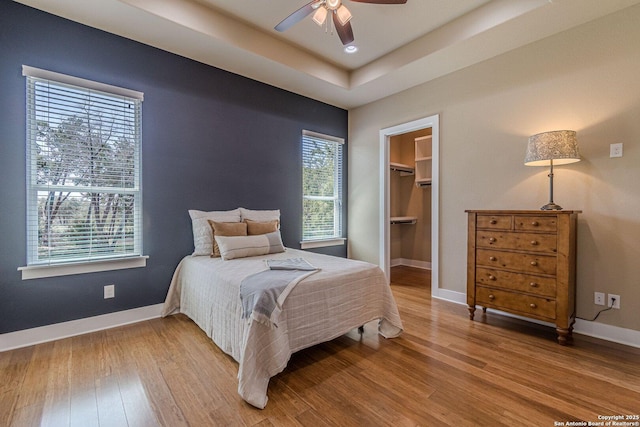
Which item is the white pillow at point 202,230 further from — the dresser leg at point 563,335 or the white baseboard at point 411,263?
the white baseboard at point 411,263

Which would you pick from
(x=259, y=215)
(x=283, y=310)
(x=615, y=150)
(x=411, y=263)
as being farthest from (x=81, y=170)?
(x=411, y=263)

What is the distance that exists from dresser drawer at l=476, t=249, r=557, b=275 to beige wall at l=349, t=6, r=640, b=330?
44cm

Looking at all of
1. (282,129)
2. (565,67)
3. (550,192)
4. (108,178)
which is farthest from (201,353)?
(565,67)

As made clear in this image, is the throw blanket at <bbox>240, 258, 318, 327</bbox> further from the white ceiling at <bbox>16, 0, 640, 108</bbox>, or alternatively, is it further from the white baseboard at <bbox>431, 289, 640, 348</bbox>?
the white baseboard at <bbox>431, 289, 640, 348</bbox>

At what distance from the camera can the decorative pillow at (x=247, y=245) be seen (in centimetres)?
276

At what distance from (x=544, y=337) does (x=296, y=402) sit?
225cm

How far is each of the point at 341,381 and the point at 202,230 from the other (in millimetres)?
2017

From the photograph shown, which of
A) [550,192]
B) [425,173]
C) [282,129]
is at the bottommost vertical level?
[550,192]

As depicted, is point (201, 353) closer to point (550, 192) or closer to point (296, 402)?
point (296, 402)

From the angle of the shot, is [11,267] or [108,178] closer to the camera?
[11,267]

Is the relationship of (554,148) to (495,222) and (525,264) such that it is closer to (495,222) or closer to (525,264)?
(495,222)

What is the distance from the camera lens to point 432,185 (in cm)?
365

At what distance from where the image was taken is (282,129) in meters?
3.90

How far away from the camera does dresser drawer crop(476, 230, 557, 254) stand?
239 cm
